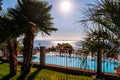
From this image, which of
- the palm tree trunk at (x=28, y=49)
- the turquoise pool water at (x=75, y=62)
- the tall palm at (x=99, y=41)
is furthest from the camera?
the palm tree trunk at (x=28, y=49)

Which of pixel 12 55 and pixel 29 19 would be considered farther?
pixel 29 19

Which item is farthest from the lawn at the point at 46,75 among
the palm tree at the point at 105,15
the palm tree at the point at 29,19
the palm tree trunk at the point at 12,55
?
the palm tree at the point at 105,15

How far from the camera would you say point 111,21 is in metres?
5.60

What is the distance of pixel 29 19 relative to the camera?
12875mm

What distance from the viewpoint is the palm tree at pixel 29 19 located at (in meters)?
12.7

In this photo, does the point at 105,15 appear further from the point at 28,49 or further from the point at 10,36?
the point at 28,49

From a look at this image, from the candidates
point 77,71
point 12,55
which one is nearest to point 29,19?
point 12,55

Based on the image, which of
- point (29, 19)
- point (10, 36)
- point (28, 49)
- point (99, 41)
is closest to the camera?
point (99, 41)

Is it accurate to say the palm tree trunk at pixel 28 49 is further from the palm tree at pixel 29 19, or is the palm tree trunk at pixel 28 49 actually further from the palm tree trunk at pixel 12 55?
the palm tree trunk at pixel 12 55

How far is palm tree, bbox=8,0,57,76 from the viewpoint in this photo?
41.6 ft

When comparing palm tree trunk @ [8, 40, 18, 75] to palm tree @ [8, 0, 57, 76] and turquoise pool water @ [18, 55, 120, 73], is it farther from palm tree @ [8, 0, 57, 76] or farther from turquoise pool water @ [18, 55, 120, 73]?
turquoise pool water @ [18, 55, 120, 73]

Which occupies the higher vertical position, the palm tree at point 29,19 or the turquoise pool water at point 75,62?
the palm tree at point 29,19

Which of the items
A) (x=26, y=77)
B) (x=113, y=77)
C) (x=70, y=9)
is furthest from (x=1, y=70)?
(x=70, y=9)

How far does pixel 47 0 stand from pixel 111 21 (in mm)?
8038
